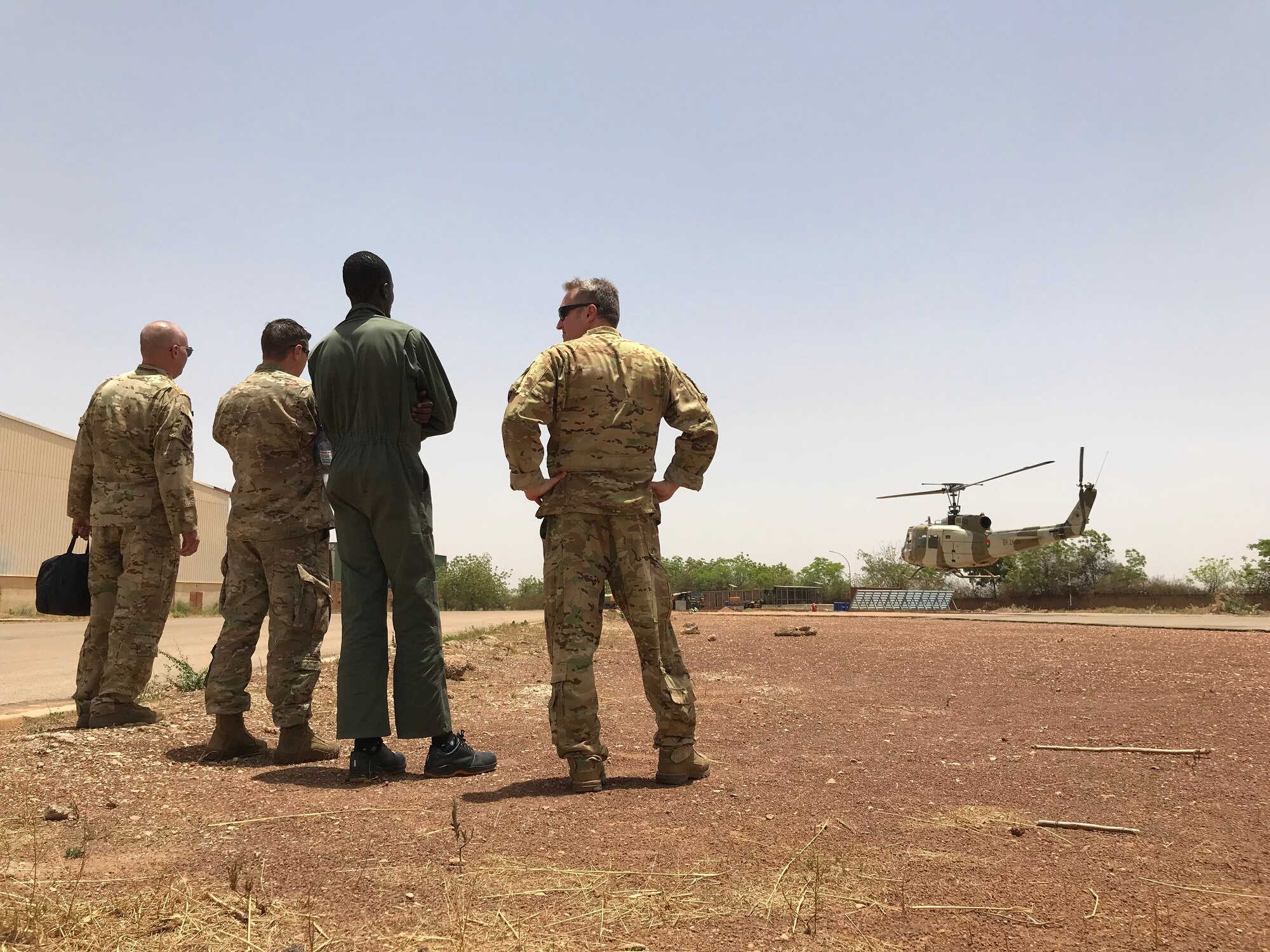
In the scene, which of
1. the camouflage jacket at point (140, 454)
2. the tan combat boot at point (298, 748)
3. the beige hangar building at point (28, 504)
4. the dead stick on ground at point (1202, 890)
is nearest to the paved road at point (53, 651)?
the camouflage jacket at point (140, 454)

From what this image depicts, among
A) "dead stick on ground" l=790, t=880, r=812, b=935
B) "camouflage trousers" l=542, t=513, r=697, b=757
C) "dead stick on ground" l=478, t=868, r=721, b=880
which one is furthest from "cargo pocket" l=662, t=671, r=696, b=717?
"dead stick on ground" l=790, t=880, r=812, b=935

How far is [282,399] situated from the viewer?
4355 millimetres

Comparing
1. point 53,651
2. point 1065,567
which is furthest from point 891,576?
point 53,651

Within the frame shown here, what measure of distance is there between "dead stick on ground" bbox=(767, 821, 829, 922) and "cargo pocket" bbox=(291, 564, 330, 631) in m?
2.50

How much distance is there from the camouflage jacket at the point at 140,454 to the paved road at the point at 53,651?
2019mm

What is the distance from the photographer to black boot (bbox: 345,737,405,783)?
12.5ft

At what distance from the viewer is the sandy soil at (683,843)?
2016mm

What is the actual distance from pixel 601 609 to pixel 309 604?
1.40 metres

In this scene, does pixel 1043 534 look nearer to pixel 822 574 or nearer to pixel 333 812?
pixel 333 812

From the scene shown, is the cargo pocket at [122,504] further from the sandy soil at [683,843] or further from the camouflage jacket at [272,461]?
the sandy soil at [683,843]

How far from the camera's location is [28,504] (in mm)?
27953

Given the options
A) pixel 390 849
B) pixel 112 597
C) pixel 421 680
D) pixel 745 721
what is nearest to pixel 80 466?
pixel 112 597

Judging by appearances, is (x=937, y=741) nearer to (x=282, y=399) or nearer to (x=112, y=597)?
(x=282, y=399)

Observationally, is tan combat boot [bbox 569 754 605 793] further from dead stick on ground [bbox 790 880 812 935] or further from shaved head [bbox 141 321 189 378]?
shaved head [bbox 141 321 189 378]
